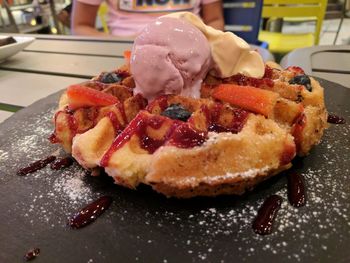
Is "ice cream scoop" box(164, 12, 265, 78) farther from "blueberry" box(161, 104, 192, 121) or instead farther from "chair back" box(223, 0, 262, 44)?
"chair back" box(223, 0, 262, 44)

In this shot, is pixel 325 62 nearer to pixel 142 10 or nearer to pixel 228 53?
Result: pixel 228 53

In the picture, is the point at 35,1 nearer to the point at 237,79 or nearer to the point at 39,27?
the point at 39,27

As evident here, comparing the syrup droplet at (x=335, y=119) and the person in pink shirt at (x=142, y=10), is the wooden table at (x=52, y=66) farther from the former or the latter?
the syrup droplet at (x=335, y=119)

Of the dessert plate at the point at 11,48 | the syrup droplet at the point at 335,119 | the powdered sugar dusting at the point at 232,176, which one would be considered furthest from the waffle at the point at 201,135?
the dessert plate at the point at 11,48

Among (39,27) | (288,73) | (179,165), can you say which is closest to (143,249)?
(179,165)

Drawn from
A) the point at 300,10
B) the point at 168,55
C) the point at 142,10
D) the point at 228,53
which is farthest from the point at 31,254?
the point at 300,10

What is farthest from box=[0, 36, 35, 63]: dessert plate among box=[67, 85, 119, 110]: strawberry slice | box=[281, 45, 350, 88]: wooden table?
box=[281, 45, 350, 88]: wooden table
